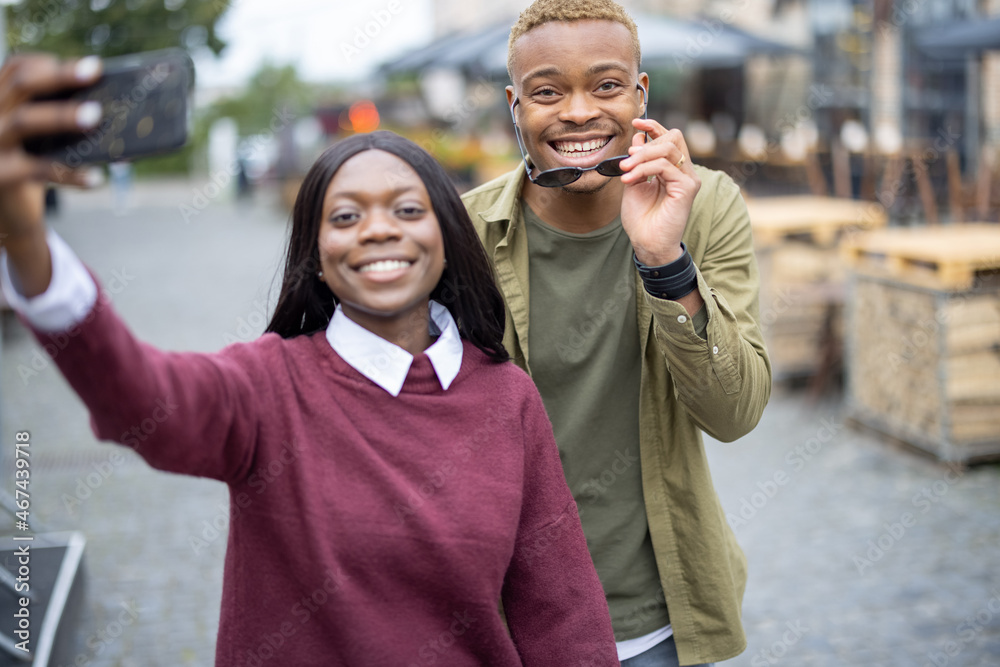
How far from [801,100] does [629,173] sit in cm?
1568

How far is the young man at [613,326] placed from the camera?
1.96m

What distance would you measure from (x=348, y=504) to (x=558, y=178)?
0.82 metres

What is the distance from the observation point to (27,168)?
106 centimetres

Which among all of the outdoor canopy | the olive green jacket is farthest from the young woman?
the outdoor canopy

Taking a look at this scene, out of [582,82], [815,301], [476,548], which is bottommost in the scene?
[815,301]

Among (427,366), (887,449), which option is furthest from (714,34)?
(427,366)

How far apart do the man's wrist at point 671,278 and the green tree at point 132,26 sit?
13416 millimetres

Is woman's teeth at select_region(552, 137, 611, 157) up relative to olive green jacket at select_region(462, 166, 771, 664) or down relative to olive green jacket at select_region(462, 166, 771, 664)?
up

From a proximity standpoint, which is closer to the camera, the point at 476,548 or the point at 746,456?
the point at 476,548

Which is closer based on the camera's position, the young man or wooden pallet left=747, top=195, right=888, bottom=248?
the young man

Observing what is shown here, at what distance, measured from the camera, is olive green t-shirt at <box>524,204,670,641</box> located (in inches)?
80.3

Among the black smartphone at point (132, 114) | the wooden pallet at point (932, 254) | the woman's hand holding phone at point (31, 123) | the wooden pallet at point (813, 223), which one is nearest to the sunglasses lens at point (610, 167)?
the black smartphone at point (132, 114)

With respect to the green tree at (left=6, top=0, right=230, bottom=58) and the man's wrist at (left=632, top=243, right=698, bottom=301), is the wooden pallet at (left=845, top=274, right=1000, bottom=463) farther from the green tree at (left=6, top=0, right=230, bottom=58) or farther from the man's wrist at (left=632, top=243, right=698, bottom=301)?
the green tree at (left=6, top=0, right=230, bottom=58)

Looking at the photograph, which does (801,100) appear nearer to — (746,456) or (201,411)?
(746,456)
